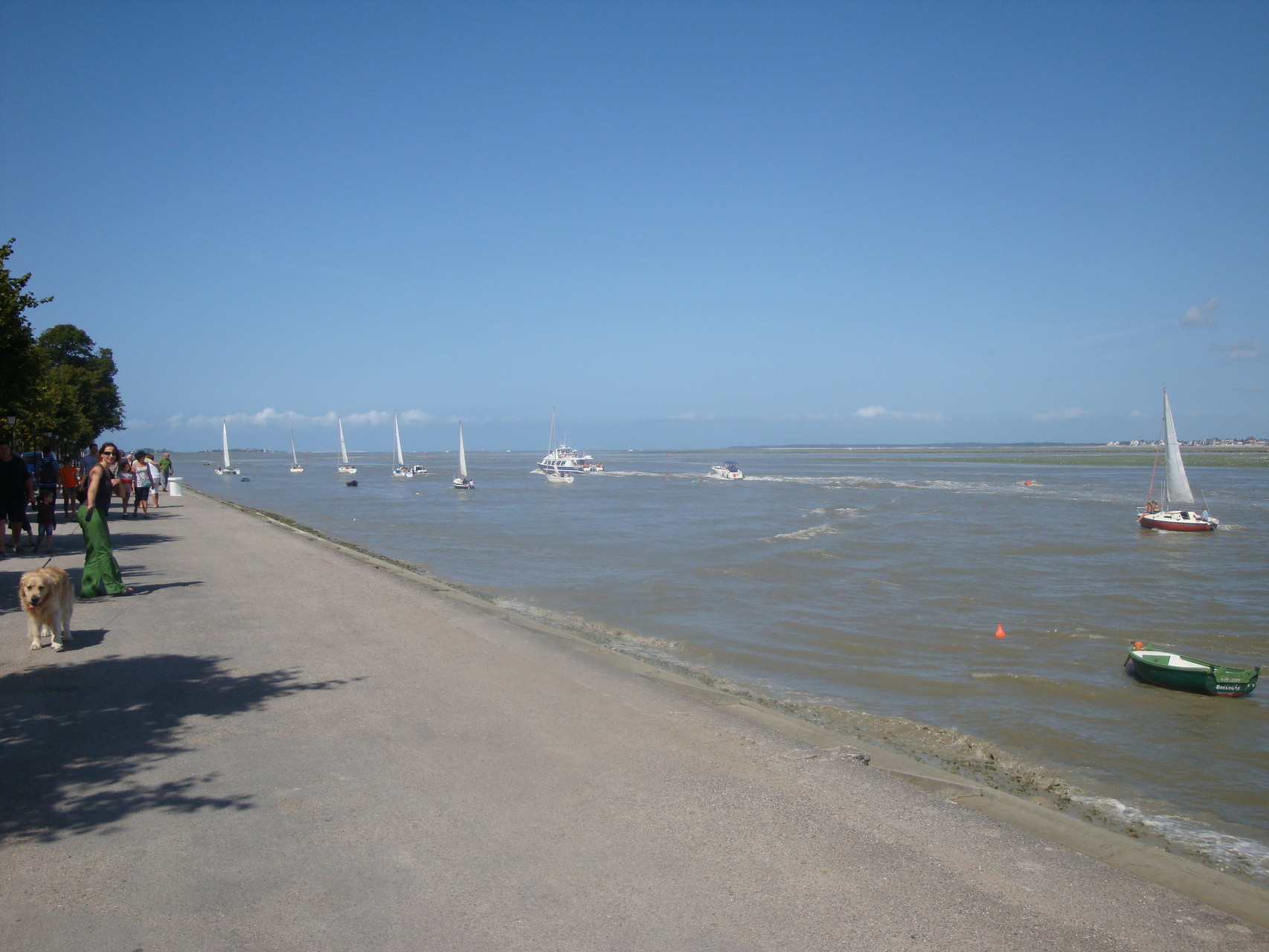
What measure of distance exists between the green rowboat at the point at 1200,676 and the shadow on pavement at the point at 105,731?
35.3ft

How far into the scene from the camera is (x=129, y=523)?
2233 cm

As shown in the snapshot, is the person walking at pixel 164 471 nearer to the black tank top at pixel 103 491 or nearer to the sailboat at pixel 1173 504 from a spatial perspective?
the black tank top at pixel 103 491

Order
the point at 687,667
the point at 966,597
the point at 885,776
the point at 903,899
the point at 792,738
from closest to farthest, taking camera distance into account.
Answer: the point at 903,899
the point at 885,776
the point at 792,738
the point at 687,667
the point at 966,597

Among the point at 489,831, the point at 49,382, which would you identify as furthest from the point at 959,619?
the point at 49,382

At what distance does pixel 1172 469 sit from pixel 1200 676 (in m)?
34.2

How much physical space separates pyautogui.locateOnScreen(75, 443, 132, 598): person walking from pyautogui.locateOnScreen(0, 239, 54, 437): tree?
4631 mm

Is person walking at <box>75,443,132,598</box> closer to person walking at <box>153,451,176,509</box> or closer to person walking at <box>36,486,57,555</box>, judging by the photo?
person walking at <box>36,486,57,555</box>

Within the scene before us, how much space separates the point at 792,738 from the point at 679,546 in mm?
20582

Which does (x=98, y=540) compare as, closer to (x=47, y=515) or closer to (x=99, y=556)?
(x=99, y=556)

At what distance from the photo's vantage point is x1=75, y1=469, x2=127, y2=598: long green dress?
10469 millimetres

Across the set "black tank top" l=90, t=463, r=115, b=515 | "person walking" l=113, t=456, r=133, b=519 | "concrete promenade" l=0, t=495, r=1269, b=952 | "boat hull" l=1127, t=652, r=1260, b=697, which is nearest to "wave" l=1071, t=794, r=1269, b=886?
"concrete promenade" l=0, t=495, r=1269, b=952

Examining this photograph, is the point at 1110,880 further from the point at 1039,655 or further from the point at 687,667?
the point at 1039,655

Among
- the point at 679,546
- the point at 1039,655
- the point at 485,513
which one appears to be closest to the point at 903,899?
the point at 1039,655

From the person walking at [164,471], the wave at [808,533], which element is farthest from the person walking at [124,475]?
the wave at [808,533]
